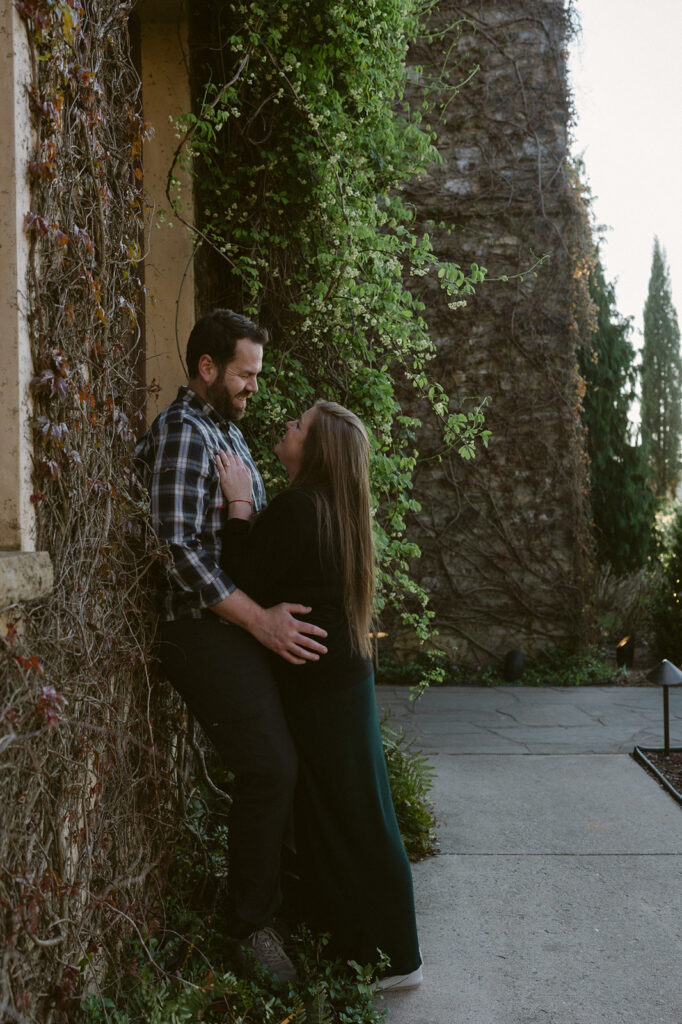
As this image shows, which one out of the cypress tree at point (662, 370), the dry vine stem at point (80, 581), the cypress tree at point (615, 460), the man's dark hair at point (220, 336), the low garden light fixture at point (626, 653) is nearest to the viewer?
the dry vine stem at point (80, 581)

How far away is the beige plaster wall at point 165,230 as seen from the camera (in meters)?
4.05

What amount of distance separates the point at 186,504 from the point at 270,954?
1.30 m

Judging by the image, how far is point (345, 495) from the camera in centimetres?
262

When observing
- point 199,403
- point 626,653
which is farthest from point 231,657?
point 626,653

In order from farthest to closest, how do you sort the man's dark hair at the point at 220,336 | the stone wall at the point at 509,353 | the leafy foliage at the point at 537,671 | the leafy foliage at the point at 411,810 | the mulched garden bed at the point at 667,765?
the stone wall at the point at 509,353
the leafy foliage at the point at 537,671
the mulched garden bed at the point at 667,765
the leafy foliage at the point at 411,810
the man's dark hair at the point at 220,336

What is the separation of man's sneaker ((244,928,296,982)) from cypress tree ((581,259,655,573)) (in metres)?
6.81

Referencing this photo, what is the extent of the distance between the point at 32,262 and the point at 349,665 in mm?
1414

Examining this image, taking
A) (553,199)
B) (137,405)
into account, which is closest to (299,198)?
(137,405)

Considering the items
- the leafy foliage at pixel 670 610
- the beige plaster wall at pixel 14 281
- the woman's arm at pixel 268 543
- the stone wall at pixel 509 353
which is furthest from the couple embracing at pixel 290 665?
the leafy foliage at pixel 670 610

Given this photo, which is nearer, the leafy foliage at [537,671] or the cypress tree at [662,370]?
the leafy foliage at [537,671]

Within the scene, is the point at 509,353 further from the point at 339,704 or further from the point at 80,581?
the point at 80,581

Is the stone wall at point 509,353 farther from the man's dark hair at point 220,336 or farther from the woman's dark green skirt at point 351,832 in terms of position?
the woman's dark green skirt at point 351,832

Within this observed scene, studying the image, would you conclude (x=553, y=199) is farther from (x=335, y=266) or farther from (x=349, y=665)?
(x=349, y=665)

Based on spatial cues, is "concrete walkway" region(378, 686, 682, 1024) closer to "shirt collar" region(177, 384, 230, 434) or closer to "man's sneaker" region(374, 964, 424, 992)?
"man's sneaker" region(374, 964, 424, 992)
